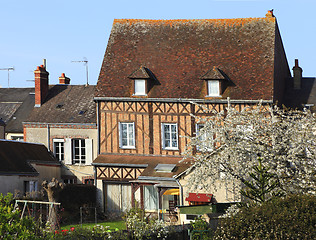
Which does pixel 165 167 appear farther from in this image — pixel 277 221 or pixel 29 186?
pixel 277 221

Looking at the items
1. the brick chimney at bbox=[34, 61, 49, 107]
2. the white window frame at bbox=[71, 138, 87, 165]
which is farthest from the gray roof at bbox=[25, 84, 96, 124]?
the white window frame at bbox=[71, 138, 87, 165]

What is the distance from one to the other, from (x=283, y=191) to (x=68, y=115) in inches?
610

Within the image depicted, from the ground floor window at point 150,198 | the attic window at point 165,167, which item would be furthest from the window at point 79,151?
the attic window at point 165,167

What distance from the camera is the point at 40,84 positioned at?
3136cm

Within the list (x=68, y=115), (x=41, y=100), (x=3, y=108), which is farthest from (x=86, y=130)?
(x=3, y=108)

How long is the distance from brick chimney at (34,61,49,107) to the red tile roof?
430 centimetres

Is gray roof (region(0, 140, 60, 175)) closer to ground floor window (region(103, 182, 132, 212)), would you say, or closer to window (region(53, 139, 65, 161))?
window (region(53, 139, 65, 161))

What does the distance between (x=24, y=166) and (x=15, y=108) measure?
11.4 meters

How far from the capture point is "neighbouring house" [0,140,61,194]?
82.0 ft

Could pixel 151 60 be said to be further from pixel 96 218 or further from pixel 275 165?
pixel 275 165

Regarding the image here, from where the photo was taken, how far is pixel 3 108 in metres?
37.3

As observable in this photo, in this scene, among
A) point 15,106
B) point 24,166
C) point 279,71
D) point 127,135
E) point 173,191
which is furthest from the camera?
point 15,106

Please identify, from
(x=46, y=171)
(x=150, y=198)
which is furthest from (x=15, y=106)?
(x=150, y=198)

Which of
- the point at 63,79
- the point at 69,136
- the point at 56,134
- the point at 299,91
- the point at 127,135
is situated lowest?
the point at 127,135
